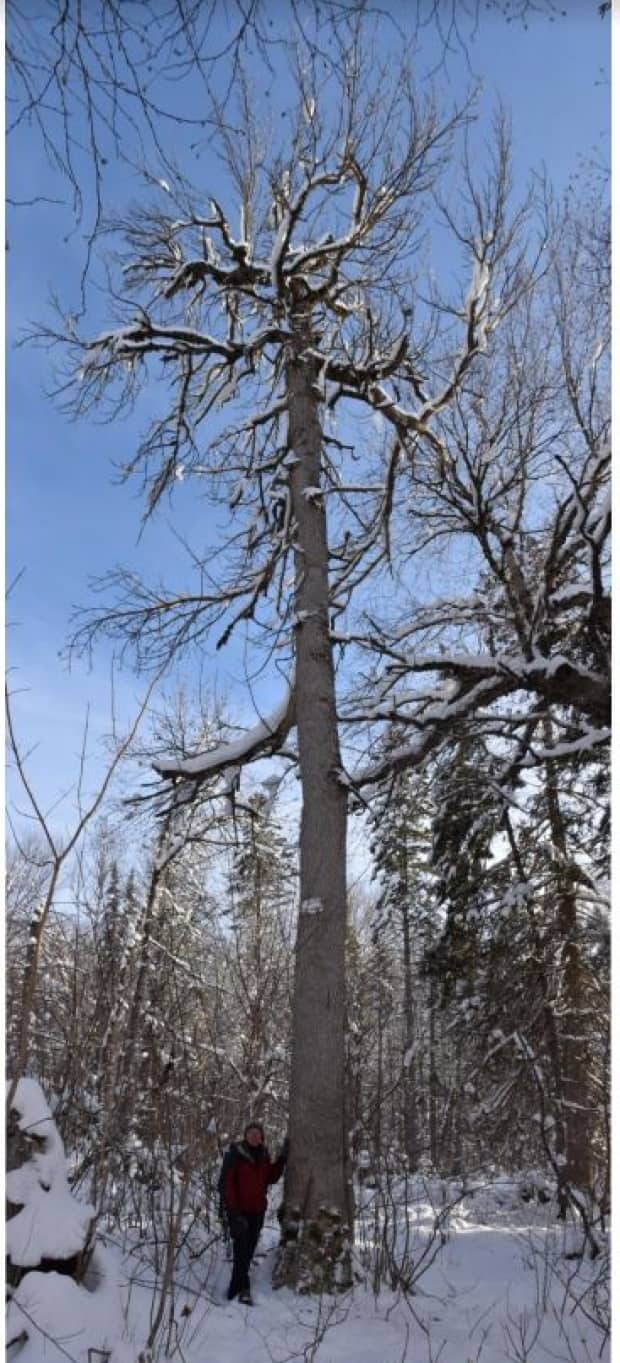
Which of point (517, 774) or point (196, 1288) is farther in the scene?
point (517, 774)

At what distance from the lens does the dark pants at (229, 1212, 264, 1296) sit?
5.21m

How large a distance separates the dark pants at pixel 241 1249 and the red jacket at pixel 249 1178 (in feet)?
0.33

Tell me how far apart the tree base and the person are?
0.66ft

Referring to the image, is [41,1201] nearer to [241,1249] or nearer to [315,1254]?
[241,1249]

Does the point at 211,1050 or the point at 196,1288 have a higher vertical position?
the point at 211,1050

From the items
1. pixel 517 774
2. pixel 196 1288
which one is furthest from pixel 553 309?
pixel 196 1288

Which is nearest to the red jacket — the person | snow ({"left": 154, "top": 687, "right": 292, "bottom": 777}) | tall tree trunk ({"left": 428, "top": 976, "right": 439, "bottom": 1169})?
the person

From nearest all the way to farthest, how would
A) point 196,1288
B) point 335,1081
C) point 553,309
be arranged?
point 196,1288 → point 335,1081 → point 553,309

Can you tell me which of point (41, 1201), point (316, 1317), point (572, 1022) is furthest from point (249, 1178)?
point (572, 1022)

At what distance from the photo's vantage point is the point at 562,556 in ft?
25.4

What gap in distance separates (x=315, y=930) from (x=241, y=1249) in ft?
6.41

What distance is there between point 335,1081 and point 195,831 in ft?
9.70

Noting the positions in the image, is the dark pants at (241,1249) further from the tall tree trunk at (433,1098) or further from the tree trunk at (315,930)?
the tall tree trunk at (433,1098)

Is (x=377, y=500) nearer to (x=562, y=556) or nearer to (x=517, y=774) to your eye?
(x=562, y=556)
